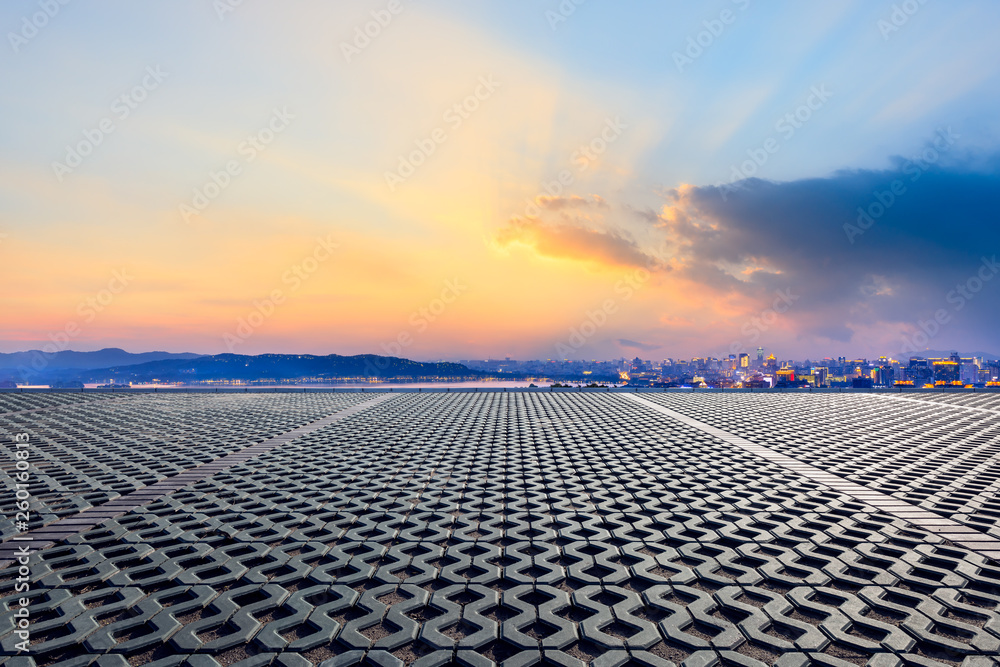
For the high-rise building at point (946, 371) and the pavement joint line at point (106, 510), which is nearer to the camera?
the pavement joint line at point (106, 510)

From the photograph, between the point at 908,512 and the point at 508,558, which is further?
the point at 908,512

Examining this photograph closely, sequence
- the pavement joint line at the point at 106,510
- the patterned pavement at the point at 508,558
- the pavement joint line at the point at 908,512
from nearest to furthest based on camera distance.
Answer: the patterned pavement at the point at 508,558 < the pavement joint line at the point at 908,512 < the pavement joint line at the point at 106,510

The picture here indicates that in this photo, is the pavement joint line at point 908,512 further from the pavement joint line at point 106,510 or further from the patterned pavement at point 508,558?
the pavement joint line at point 106,510

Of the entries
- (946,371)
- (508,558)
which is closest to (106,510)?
(508,558)

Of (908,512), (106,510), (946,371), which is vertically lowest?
(106,510)

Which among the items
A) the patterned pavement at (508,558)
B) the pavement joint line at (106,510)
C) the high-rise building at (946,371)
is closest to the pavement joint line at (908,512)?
the patterned pavement at (508,558)

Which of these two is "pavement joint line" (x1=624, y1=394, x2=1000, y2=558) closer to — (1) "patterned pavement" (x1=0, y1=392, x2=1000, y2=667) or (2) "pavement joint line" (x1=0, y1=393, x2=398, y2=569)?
(1) "patterned pavement" (x1=0, y1=392, x2=1000, y2=667)

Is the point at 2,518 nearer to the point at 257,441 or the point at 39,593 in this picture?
the point at 39,593

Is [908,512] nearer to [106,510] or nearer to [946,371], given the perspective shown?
[106,510]
